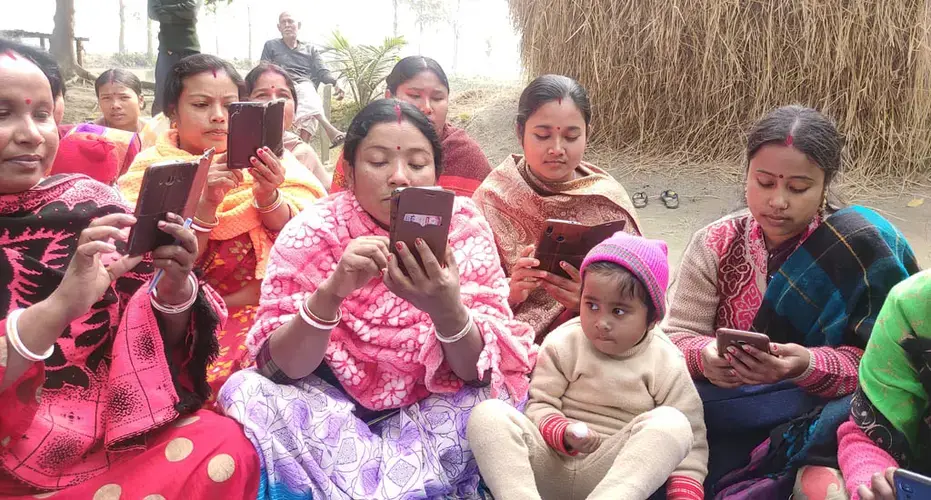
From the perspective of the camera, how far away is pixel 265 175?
2.83 meters

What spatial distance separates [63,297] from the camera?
1.66m

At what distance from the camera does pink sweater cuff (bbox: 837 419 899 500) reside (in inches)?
74.0

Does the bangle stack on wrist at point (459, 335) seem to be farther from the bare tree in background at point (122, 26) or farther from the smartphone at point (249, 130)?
the bare tree in background at point (122, 26)

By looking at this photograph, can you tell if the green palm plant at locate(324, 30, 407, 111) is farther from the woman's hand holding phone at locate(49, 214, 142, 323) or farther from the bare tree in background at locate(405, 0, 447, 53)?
the bare tree in background at locate(405, 0, 447, 53)

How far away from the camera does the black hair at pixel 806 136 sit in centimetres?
240

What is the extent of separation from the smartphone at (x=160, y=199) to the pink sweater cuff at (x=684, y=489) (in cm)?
172

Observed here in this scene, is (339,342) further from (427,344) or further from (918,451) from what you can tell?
(918,451)

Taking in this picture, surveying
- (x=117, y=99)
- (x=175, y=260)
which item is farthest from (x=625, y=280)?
(x=117, y=99)

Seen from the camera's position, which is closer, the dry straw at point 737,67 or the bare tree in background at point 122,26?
the dry straw at point 737,67

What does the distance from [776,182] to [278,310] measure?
1.72 m

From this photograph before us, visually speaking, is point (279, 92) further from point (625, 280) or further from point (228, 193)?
point (625, 280)

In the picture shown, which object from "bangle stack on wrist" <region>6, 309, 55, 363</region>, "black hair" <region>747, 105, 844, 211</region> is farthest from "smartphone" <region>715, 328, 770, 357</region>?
"bangle stack on wrist" <region>6, 309, 55, 363</region>

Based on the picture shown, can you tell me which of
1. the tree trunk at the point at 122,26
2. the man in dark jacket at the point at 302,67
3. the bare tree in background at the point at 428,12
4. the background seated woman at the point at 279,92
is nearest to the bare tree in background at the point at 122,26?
the tree trunk at the point at 122,26

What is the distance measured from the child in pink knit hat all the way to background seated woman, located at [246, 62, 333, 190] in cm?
213
